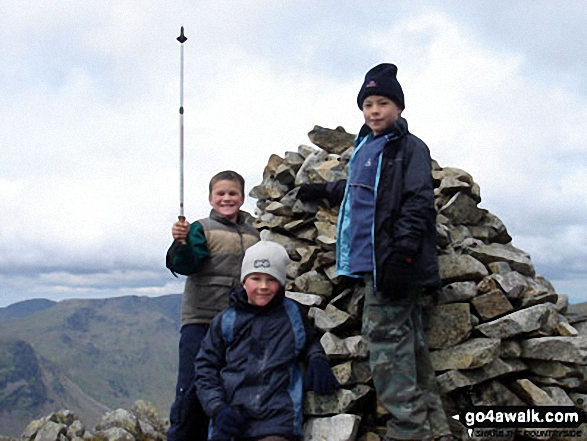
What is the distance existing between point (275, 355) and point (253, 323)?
0.49 meters

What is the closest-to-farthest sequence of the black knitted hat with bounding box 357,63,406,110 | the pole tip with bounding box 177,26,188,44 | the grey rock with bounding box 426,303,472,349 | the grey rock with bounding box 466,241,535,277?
the black knitted hat with bounding box 357,63,406,110 < the grey rock with bounding box 426,303,472,349 < the pole tip with bounding box 177,26,188,44 < the grey rock with bounding box 466,241,535,277

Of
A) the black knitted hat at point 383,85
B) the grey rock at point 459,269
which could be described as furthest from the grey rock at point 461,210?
the black knitted hat at point 383,85

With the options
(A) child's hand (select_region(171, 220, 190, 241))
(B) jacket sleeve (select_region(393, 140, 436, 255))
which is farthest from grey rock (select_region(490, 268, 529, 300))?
(A) child's hand (select_region(171, 220, 190, 241))

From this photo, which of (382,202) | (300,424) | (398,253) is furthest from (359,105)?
(300,424)

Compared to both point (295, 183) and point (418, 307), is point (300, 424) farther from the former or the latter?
point (295, 183)

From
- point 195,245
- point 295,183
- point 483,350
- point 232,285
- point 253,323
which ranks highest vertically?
point 295,183

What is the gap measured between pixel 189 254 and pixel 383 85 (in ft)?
11.4

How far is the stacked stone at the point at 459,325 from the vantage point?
7.71m

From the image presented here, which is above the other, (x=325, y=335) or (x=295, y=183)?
(x=295, y=183)

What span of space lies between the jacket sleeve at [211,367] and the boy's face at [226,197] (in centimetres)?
168

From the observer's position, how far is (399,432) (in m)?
6.97

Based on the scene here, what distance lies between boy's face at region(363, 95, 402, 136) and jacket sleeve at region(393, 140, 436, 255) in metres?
0.57

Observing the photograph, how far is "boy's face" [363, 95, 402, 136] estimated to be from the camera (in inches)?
291

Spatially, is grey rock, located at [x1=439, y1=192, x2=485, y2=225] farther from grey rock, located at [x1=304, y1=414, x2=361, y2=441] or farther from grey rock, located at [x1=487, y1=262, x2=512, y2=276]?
grey rock, located at [x1=304, y1=414, x2=361, y2=441]
